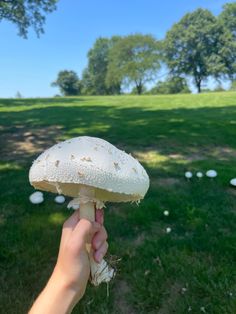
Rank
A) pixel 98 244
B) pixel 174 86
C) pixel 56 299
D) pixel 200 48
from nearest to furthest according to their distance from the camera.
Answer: pixel 56 299, pixel 98 244, pixel 200 48, pixel 174 86

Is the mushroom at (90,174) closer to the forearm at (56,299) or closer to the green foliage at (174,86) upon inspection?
the forearm at (56,299)

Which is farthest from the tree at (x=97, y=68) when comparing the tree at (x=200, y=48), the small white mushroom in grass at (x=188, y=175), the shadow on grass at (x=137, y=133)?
the small white mushroom in grass at (x=188, y=175)

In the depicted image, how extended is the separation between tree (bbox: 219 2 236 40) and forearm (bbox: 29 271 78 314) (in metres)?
69.5

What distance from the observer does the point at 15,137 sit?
29.9 ft

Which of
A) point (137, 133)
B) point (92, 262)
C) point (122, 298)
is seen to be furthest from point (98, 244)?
point (137, 133)

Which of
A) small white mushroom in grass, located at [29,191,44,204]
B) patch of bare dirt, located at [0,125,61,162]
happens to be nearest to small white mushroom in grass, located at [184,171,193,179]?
small white mushroom in grass, located at [29,191,44,204]

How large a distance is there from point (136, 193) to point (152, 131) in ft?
25.0

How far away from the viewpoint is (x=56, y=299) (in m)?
1.60

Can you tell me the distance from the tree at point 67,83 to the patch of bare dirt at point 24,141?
206 ft

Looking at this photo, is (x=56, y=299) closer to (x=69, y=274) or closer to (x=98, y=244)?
(x=69, y=274)

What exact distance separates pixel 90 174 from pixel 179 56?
66.3 metres

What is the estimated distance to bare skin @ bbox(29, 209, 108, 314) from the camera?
1.60 metres

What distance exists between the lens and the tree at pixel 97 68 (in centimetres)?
8119

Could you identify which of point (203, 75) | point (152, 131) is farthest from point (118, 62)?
point (152, 131)
